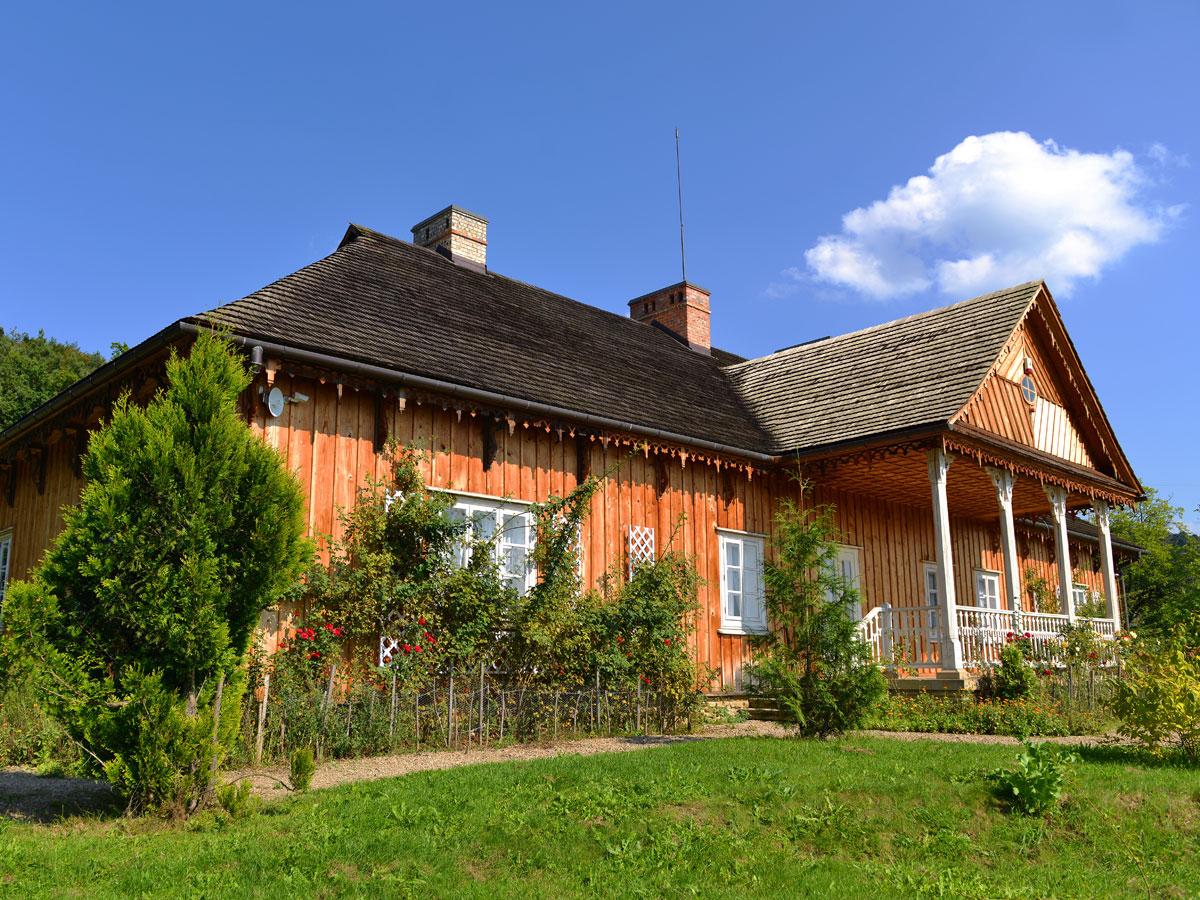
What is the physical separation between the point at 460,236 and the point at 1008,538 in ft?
35.3

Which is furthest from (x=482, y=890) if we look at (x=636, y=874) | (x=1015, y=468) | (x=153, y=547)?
(x=1015, y=468)

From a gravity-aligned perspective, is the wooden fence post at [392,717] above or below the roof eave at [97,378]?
below

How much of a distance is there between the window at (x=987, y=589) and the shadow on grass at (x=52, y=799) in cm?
1818

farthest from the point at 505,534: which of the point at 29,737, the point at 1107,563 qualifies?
the point at 1107,563

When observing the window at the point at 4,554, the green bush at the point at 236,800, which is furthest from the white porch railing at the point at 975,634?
the window at the point at 4,554

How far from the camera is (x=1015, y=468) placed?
55.4 feet

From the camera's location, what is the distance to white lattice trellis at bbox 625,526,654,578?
14438 mm

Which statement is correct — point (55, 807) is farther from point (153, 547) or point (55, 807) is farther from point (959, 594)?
point (959, 594)

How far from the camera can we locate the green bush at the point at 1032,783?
7316mm

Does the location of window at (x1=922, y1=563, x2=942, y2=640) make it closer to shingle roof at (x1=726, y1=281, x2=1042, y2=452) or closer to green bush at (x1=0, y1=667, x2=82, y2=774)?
shingle roof at (x1=726, y1=281, x2=1042, y2=452)

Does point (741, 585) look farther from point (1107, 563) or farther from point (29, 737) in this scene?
point (29, 737)

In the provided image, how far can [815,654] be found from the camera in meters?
10.3

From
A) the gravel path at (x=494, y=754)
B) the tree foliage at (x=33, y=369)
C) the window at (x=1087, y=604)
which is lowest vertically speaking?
the gravel path at (x=494, y=754)

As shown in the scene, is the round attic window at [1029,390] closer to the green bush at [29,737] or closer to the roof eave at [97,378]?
the roof eave at [97,378]
